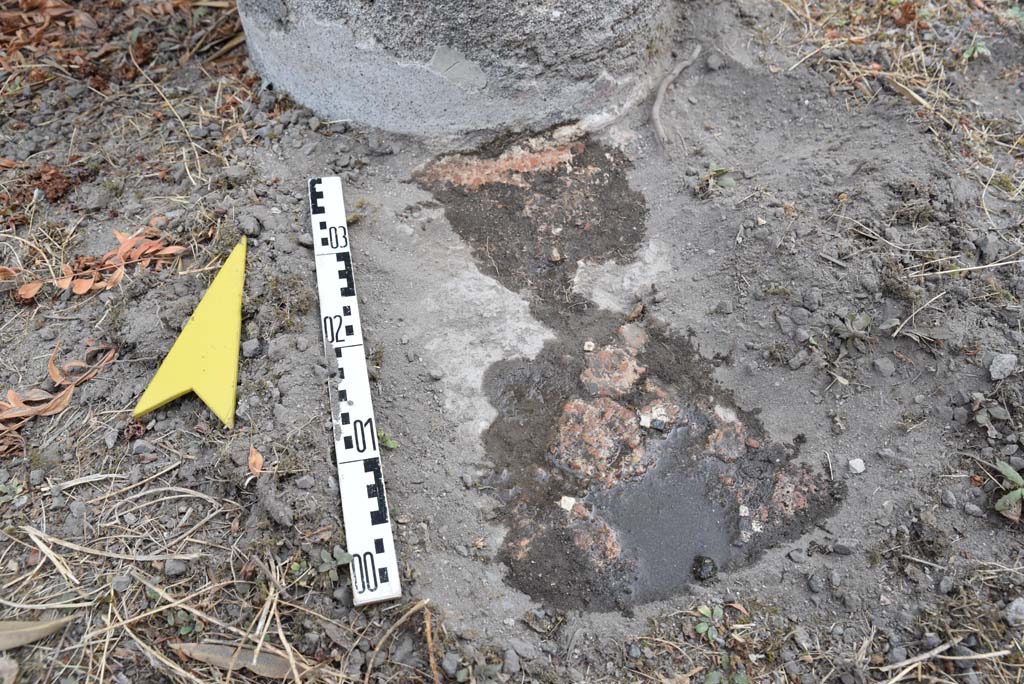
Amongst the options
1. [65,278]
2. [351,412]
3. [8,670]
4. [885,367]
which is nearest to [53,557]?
[8,670]

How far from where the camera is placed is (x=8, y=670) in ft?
5.95

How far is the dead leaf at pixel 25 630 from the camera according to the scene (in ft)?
6.04

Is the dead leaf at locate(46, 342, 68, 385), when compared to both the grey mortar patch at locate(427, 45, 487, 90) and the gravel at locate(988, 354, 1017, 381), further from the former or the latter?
the gravel at locate(988, 354, 1017, 381)

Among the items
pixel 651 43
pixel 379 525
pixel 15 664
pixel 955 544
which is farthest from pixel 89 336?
pixel 955 544

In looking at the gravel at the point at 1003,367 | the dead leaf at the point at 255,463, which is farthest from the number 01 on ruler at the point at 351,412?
the gravel at the point at 1003,367

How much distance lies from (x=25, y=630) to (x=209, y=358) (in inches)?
33.4

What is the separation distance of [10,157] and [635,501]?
2694mm

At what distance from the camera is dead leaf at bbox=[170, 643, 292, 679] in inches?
73.8

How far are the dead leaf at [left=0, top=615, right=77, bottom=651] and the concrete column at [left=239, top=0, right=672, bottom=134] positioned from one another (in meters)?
2.03

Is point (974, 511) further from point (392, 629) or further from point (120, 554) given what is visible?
point (120, 554)

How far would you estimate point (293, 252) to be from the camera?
2.57 metres

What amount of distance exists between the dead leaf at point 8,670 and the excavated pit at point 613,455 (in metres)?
1.28

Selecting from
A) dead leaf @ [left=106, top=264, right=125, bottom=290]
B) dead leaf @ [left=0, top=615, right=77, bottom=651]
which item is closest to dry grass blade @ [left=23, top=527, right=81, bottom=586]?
dead leaf @ [left=0, top=615, right=77, bottom=651]

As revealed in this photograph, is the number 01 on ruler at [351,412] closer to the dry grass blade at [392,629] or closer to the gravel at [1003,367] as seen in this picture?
the dry grass blade at [392,629]
